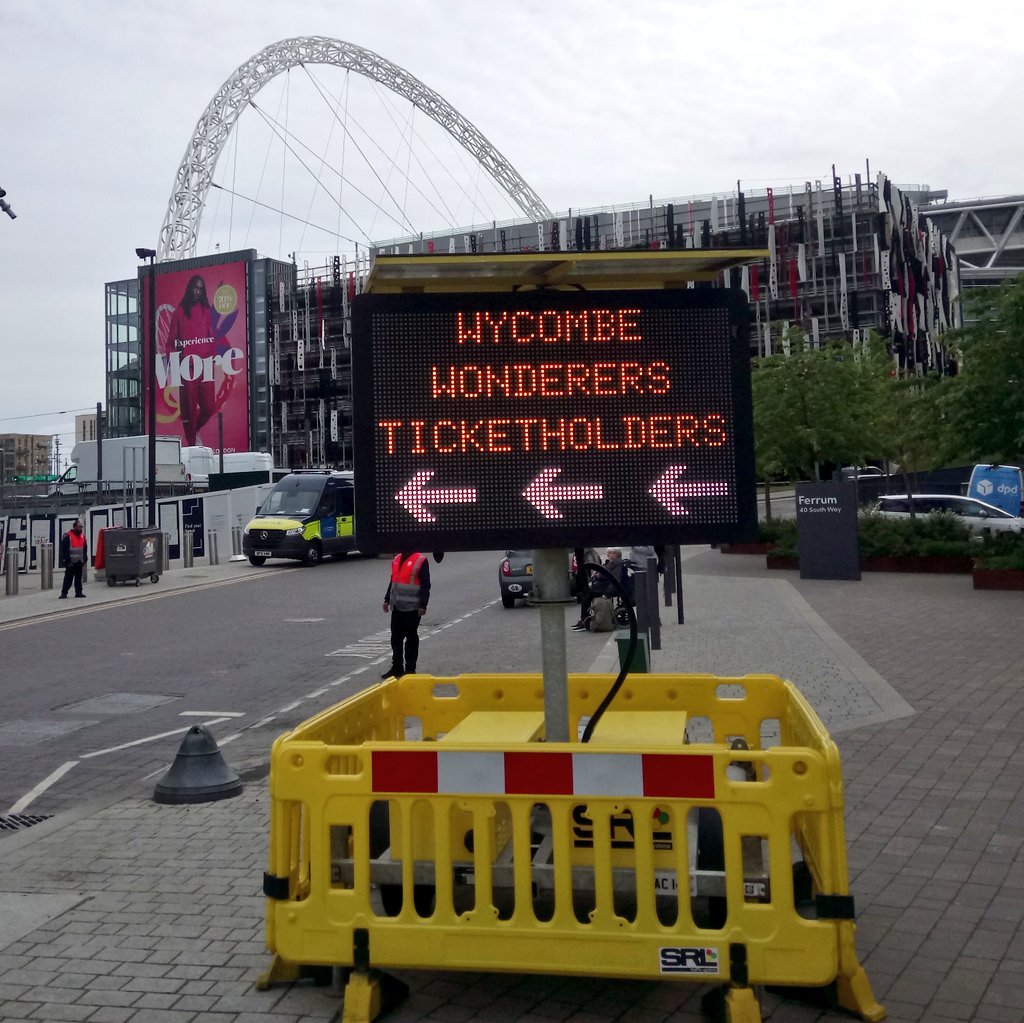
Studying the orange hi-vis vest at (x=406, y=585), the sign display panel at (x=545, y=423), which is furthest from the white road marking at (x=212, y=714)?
the sign display panel at (x=545, y=423)

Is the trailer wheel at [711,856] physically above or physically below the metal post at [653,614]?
below

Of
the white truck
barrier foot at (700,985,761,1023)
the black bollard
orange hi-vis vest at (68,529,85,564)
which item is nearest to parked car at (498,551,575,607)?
orange hi-vis vest at (68,529,85,564)

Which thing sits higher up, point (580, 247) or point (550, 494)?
point (580, 247)

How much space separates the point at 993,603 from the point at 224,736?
13348 mm

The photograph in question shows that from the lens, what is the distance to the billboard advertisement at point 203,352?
86938mm

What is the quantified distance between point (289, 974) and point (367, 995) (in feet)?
1.70

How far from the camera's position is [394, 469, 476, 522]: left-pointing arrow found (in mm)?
4734

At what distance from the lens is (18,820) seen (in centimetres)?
750

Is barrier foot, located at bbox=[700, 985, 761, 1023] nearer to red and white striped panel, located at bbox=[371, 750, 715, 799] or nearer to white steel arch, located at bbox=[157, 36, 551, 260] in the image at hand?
red and white striped panel, located at bbox=[371, 750, 715, 799]

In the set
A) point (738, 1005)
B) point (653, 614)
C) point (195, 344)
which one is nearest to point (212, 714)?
point (653, 614)

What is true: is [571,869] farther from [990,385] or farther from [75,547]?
[75,547]

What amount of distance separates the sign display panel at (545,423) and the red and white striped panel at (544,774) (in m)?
0.85

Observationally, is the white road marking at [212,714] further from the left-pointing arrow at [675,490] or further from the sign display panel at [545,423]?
the left-pointing arrow at [675,490]

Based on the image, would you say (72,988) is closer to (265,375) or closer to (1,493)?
(1,493)
